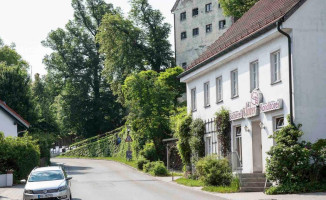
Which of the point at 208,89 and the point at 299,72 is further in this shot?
the point at 208,89

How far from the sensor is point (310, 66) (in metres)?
23.9

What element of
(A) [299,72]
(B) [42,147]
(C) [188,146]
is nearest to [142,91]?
(B) [42,147]

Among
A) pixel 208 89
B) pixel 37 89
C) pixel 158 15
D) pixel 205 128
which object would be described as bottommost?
pixel 205 128

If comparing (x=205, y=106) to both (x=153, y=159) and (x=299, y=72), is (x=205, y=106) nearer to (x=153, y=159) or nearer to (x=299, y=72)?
(x=299, y=72)

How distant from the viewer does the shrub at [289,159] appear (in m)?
22.4

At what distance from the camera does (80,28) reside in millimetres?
84500

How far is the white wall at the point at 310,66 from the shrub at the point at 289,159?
2.21ft

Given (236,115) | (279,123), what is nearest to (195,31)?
(236,115)

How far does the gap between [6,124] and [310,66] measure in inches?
1108

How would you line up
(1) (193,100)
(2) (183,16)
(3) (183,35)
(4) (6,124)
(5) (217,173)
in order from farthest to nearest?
(2) (183,16)
(3) (183,35)
(4) (6,124)
(1) (193,100)
(5) (217,173)

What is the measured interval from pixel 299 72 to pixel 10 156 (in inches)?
737

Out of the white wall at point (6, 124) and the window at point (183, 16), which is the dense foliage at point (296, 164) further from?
the window at point (183, 16)

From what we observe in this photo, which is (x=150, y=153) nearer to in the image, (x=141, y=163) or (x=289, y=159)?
(x=141, y=163)

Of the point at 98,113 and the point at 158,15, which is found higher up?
the point at 158,15
